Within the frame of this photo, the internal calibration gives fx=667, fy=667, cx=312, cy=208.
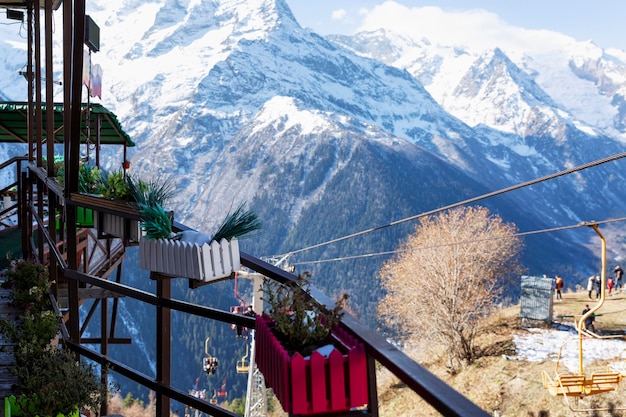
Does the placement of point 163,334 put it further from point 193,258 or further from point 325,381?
point 325,381

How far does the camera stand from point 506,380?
62.0 feet

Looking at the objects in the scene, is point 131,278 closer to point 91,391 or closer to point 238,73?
point 91,391

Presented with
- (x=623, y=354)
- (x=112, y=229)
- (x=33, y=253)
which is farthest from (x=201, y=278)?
(x=623, y=354)

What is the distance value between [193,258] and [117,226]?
38.7 inches

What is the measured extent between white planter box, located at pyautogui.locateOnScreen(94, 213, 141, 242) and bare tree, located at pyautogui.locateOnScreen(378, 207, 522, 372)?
18.9 meters

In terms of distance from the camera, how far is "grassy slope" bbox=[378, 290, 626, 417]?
56.5ft

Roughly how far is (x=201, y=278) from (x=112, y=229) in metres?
1.09

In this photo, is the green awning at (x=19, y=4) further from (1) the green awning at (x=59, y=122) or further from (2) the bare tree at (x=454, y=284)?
(2) the bare tree at (x=454, y=284)

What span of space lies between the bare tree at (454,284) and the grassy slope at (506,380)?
824mm

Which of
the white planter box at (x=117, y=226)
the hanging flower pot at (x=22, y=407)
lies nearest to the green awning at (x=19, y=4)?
the white planter box at (x=117, y=226)

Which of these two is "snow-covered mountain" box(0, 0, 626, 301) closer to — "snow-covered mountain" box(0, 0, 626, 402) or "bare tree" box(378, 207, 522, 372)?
"snow-covered mountain" box(0, 0, 626, 402)

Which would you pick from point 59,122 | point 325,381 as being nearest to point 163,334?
point 325,381

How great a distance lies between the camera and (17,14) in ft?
26.9

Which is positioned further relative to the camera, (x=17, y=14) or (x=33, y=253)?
(x=17, y=14)
